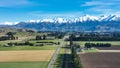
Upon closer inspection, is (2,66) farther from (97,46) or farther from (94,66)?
(97,46)

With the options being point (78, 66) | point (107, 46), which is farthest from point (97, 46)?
point (78, 66)

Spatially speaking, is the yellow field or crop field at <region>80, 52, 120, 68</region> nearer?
crop field at <region>80, 52, 120, 68</region>

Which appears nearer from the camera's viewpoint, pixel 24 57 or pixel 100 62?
pixel 100 62

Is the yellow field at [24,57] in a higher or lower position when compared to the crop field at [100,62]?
higher

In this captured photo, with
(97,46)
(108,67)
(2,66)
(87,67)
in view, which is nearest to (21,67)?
(2,66)

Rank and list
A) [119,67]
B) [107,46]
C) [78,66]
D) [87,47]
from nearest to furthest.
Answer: [78,66] < [119,67] < [87,47] < [107,46]

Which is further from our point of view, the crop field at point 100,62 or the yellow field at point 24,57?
the yellow field at point 24,57

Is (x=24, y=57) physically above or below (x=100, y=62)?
above

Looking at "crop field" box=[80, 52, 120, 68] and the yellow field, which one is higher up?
the yellow field

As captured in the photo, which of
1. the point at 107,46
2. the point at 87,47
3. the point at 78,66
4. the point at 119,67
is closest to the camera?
the point at 78,66

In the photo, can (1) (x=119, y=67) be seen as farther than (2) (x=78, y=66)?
Yes
